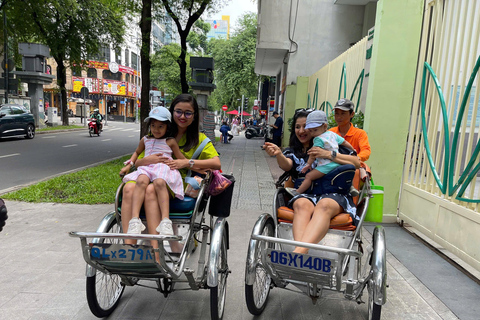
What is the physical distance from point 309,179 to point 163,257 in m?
1.35

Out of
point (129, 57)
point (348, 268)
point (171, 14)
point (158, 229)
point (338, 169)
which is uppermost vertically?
point (129, 57)

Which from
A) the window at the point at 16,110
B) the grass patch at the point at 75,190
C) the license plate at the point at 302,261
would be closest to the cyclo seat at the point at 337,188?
the license plate at the point at 302,261

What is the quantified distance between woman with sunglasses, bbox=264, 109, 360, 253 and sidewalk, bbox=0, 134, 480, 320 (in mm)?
706

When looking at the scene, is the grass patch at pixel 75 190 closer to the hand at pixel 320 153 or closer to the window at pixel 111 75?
the hand at pixel 320 153

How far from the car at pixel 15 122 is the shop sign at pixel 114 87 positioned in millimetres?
34729

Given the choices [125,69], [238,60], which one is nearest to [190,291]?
[238,60]

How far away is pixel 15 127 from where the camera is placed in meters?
15.3

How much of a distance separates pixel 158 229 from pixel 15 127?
52.2 ft

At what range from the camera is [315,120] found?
9.28 ft

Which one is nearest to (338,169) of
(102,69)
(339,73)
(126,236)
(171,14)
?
(126,236)

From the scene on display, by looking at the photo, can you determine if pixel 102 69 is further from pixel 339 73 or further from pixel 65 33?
pixel 339 73

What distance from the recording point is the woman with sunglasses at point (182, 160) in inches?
102

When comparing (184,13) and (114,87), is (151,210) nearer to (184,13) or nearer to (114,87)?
(184,13)

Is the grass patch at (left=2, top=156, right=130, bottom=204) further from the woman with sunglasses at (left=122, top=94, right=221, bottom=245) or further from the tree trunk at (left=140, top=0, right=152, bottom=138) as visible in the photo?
the woman with sunglasses at (left=122, top=94, right=221, bottom=245)
